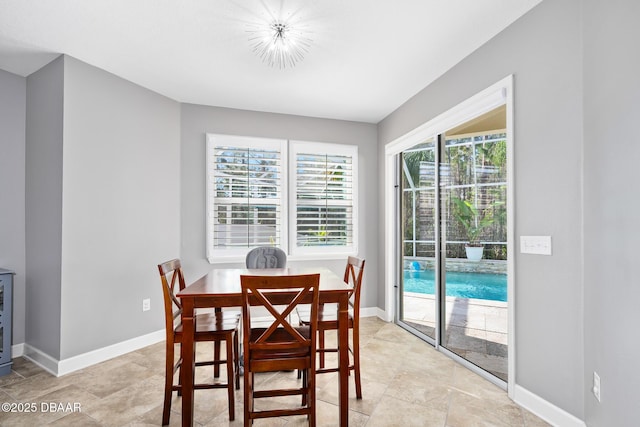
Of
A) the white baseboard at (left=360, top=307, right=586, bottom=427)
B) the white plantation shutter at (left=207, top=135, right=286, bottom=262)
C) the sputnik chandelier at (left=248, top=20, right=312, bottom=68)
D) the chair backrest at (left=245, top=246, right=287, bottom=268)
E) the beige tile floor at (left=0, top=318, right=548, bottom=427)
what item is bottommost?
the beige tile floor at (left=0, top=318, right=548, bottom=427)

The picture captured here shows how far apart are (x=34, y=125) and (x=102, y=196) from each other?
95 centimetres

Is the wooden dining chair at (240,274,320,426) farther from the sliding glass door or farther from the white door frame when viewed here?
the sliding glass door

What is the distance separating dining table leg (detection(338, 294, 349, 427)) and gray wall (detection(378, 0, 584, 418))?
1.25m

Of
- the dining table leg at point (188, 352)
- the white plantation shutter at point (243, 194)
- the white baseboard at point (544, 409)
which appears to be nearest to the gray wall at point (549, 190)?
the white baseboard at point (544, 409)

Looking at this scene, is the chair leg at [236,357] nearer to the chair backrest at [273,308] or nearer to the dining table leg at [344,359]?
the chair backrest at [273,308]

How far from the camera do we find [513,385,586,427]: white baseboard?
195cm

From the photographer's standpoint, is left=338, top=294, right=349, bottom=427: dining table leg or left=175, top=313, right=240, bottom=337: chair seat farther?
left=175, top=313, right=240, bottom=337: chair seat

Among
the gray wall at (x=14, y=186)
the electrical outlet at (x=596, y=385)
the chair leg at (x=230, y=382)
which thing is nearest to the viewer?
the electrical outlet at (x=596, y=385)

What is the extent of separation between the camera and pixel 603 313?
1706 mm

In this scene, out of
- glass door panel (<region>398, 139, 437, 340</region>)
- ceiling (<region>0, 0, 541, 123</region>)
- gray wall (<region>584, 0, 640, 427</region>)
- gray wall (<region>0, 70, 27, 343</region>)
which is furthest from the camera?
glass door panel (<region>398, 139, 437, 340</region>)

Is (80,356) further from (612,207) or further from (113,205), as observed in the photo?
(612,207)

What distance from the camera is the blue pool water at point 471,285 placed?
267 cm

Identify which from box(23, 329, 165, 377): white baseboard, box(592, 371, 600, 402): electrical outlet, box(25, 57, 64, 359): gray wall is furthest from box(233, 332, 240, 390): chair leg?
box(592, 371, 600, 402): electrical outlet

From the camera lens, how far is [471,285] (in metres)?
2.99
